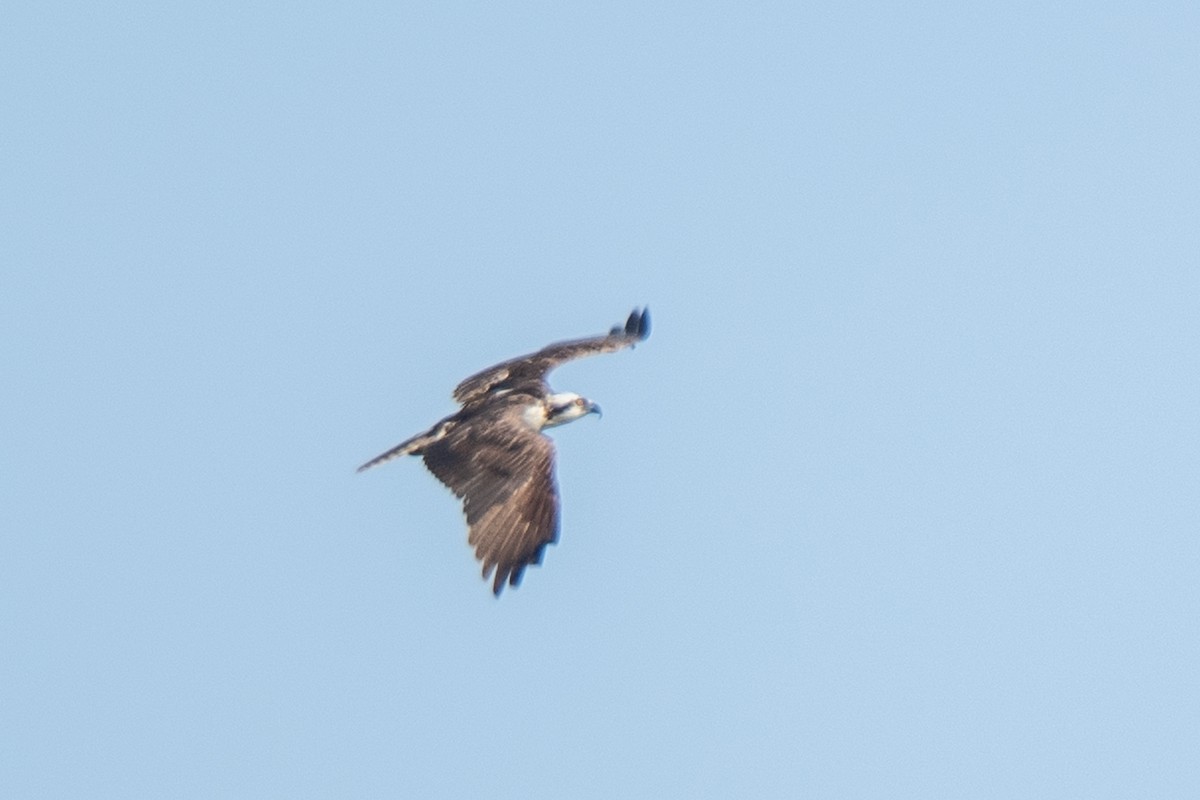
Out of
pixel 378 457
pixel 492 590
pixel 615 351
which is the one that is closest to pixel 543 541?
pixel 492 590

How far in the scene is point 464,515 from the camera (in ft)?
78.5

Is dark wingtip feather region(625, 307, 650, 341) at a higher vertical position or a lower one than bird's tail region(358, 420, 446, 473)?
higher

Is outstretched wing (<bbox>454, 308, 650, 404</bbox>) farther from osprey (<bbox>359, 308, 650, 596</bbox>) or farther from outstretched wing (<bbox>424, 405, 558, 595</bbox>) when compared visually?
outstretched wing (<bbox>424, 405, 558, 595</bbox>)

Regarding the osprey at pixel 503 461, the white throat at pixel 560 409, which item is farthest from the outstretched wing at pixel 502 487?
the white throat at pixel 560 409

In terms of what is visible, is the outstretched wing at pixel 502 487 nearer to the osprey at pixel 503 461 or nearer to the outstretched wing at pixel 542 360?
the osprey at pixel 503 461

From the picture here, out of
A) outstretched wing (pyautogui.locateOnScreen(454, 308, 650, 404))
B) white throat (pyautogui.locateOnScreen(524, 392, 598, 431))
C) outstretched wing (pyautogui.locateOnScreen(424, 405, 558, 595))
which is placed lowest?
outstretched wing (pyautogui.locateOnScreen(424, 405, 558, 595))

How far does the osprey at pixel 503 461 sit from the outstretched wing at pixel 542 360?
1.4 inches

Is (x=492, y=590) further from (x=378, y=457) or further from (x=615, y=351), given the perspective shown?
(x=615, y=351)

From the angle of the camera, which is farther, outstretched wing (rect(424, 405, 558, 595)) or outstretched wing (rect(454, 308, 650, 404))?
outstretched wing (rect(454, 308, 650, 404))

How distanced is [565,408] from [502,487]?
2.98 metres

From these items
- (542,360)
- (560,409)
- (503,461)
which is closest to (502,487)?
(503,461)

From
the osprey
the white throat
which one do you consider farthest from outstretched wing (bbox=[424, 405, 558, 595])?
the white throat

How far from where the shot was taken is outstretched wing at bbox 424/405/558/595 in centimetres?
2344

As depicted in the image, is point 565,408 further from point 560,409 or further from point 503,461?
point 503,461
